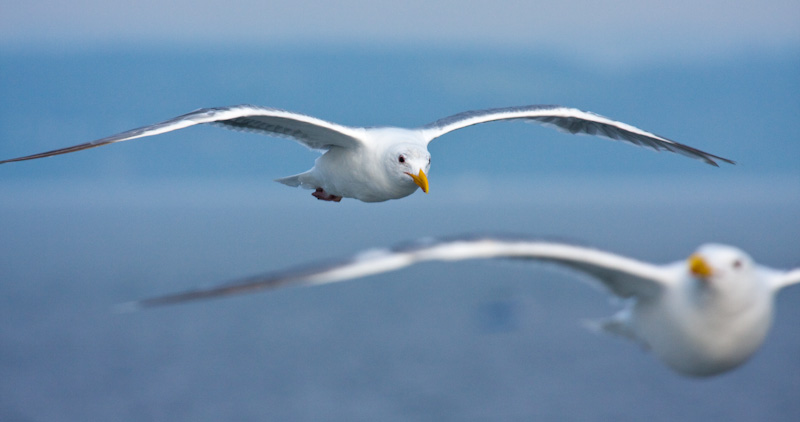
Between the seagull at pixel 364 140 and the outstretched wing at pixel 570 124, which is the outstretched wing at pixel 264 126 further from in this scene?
the outstretched wing at pixel 570 124

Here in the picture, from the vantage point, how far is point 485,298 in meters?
75.2

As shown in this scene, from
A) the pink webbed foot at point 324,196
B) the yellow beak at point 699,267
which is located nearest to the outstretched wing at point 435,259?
the yellow beak at point 699,267

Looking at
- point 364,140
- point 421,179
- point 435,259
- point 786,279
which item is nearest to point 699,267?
point 786,279

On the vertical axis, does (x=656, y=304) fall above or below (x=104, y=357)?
above

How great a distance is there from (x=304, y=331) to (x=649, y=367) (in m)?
22.1

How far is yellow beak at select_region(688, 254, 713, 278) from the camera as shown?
7664 millimetres

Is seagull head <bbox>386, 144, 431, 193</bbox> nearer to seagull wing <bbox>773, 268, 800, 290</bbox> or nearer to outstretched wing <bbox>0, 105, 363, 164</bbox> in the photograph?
outstretched wing <bbox>0, 105, 363, 164</bbox>

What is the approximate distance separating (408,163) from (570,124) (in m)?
3.86

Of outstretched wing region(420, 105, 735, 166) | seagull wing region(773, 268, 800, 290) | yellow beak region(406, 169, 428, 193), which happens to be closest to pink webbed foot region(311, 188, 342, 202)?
outstretched wing region(420, 105, 735, 166)

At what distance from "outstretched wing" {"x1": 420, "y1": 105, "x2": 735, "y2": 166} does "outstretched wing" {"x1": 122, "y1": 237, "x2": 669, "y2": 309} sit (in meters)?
5.08

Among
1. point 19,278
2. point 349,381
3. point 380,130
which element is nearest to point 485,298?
point 349,381

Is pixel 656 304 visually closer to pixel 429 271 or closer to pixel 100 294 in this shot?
pixel 100 294

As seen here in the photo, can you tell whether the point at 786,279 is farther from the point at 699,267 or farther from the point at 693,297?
the point at 699,267

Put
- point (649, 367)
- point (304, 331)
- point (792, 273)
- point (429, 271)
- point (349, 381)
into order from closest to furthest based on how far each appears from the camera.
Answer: point (792, 273) → point (349, 381) → point (649, 367) → point (304, 331) → point (429, 271)
